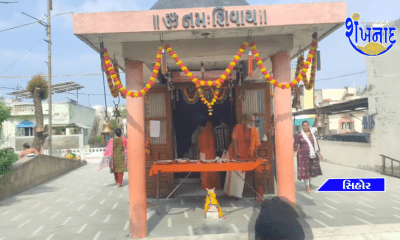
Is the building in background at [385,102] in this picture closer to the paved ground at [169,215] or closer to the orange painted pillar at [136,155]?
the paved ground at [169,215]

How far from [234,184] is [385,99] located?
6.28m

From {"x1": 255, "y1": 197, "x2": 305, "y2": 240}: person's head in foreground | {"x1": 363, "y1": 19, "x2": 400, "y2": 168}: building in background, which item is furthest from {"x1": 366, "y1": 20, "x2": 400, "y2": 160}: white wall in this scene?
{"x1": 255, "y1": 197, "x2": 305, "y2": 240}: person's head in foreground

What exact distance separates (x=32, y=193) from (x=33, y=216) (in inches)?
119

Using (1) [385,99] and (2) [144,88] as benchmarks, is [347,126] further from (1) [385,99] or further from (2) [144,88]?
(2) [144,88]

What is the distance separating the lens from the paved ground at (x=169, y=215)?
5.38 m

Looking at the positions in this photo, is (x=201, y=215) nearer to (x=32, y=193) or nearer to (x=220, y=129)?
(x=220, y=129)

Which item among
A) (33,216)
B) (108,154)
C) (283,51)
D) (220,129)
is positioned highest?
(283,51)

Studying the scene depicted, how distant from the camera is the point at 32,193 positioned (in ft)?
31.1

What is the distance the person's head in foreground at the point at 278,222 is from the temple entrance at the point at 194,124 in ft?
22.3

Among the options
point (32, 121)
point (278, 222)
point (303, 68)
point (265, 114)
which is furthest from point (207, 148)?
point (32, 121)

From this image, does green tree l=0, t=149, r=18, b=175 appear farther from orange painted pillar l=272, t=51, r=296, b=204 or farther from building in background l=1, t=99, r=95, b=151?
building in background l=1, t=99, r=95, b=151

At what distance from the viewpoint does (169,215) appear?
20.9ft

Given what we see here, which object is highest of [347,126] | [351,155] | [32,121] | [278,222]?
[32,121]

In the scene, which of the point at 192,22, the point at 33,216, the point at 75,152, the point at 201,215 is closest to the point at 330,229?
the point at 201,215
